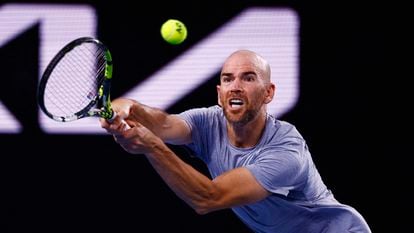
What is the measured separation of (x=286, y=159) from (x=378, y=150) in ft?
5.39

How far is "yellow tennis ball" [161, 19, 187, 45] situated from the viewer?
4.64 meters

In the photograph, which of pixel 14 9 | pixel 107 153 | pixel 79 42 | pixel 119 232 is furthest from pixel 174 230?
pixel 79 42

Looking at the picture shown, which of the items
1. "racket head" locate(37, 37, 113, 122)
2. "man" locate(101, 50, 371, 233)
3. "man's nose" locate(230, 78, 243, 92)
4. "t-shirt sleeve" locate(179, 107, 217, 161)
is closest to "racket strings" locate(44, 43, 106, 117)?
"racket head" locate(37, 37, 113, 122)

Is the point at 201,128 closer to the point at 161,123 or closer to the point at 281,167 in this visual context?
the point at 161,123

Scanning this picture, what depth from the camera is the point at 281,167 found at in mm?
3486

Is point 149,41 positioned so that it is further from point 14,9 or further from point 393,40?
point 393,40

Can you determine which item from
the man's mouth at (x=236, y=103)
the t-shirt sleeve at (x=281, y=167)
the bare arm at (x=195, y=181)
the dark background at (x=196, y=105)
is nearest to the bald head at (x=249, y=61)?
the man's mouth at (x=236, y=103)

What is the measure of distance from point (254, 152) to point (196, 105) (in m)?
1.30

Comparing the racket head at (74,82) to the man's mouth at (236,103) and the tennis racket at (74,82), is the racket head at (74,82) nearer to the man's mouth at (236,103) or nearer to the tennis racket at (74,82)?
the tennis racket at (74,82)

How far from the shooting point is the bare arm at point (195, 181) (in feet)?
9.96

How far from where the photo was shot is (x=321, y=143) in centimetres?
498

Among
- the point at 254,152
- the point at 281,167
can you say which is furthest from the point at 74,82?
the point at 281,167

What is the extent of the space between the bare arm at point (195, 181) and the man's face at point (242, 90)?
1.36 ft

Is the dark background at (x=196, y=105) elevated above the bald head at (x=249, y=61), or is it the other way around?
the bald head at (x=249, y=61)
